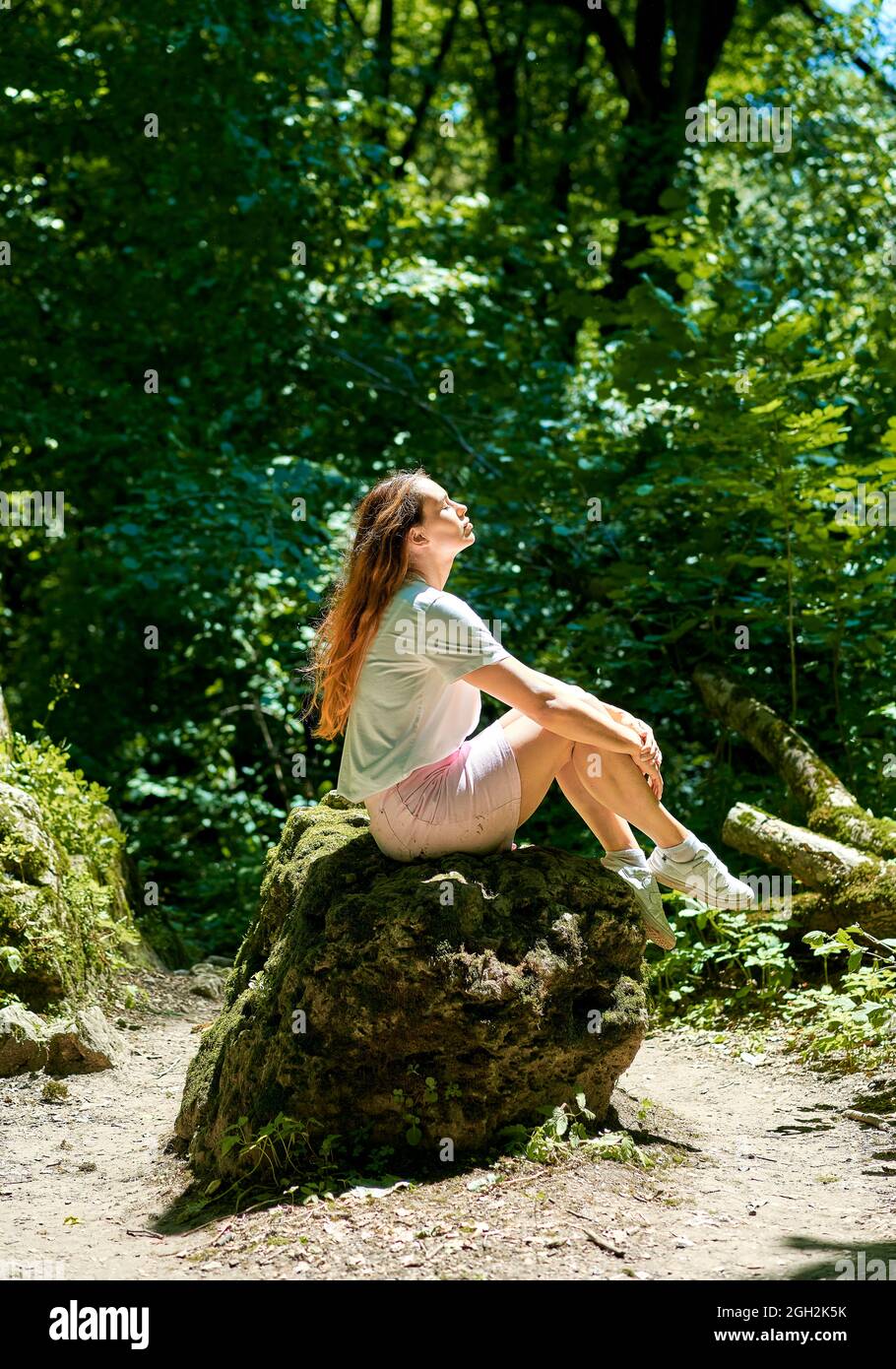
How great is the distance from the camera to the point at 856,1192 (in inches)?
151

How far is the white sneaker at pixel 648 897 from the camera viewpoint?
14.0ft

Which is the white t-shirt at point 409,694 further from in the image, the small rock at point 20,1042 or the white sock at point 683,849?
the small rock at point 20,1042

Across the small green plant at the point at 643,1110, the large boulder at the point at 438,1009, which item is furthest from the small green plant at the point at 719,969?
the large boulder at the point at 438,1009

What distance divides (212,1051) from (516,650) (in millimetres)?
4761

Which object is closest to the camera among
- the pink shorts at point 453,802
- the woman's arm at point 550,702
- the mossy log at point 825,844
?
the woman's arm at point 550,702

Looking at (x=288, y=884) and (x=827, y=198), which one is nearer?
(x=288, y=884)

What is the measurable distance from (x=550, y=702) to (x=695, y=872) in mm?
920

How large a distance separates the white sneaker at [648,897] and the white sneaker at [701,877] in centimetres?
8

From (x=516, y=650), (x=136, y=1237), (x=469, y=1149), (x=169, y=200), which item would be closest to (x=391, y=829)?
(x=469, y=1149)

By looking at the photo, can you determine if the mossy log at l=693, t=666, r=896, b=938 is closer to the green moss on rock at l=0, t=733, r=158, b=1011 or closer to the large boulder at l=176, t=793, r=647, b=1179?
the large boulder at l=176, t=793, r=647, b=1179

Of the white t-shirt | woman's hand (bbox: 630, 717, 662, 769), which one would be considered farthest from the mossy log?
the white t-shirt

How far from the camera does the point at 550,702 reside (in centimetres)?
394

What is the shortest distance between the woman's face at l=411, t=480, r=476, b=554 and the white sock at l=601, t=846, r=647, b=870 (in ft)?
3.89

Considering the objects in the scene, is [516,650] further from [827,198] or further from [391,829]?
[827,198]
